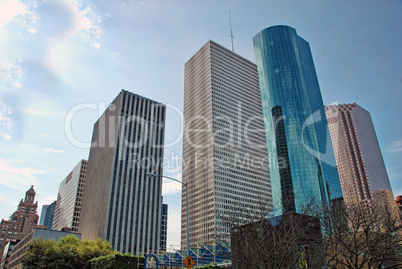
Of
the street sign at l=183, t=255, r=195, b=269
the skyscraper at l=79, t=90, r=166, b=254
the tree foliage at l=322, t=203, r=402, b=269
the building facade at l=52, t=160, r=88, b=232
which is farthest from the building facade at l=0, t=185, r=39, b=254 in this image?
the tree foliage at l=322, t=203, r=402, b=269

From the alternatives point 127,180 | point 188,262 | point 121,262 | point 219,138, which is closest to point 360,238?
point 188,262

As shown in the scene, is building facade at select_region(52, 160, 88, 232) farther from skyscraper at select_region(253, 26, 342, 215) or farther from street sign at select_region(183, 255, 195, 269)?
street sign at select_region(183, 255, 195, 269)

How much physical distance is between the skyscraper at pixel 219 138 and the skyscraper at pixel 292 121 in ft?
29.3

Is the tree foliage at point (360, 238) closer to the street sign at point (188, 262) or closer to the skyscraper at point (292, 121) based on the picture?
the street sign at point (188, 262)

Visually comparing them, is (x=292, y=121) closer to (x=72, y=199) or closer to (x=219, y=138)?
(x=219, y=138)

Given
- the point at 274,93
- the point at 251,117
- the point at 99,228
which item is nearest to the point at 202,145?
the point at 251,117

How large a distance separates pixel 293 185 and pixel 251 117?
48.8 metres

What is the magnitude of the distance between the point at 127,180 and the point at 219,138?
59786 mm

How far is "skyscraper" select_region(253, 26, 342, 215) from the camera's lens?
143 m

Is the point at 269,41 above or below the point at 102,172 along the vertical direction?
above

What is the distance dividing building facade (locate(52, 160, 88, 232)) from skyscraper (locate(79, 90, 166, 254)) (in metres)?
25.7

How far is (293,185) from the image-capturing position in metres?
140

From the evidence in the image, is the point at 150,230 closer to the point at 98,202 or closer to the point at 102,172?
the point at 98,202

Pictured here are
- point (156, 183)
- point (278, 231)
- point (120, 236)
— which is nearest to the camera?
point (278, 231)
